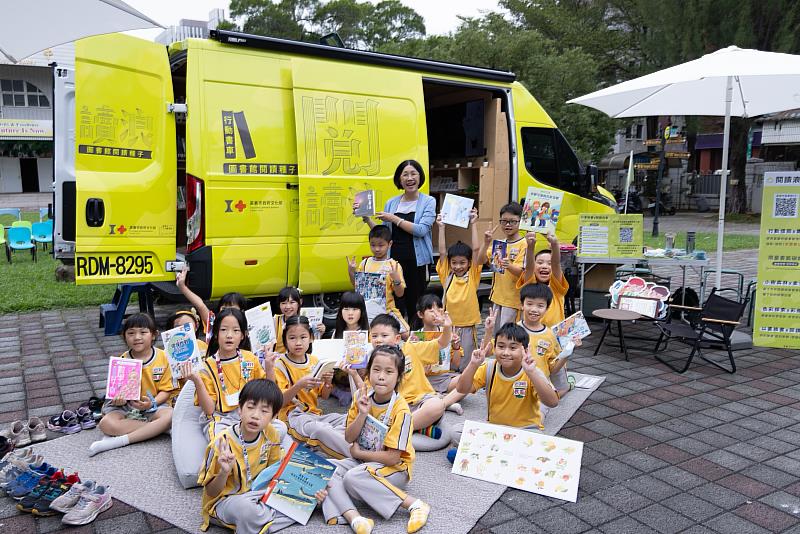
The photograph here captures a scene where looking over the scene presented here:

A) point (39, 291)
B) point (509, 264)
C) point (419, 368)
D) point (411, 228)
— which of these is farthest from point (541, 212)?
point (39, 291)

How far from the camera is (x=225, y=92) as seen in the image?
5477mm

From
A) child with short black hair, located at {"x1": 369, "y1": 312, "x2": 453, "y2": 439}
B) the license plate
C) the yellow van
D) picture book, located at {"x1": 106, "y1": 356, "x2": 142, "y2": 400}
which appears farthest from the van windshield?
picture book, located at {"x1": 106, "y1": 356, "x2": 142, "y2": 400}

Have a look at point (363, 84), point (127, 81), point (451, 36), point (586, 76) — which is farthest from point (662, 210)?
point (127, 81)

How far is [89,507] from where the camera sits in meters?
3.05

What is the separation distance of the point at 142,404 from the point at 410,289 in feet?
8.36

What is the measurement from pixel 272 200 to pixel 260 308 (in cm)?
213

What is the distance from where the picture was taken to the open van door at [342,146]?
19.2ft

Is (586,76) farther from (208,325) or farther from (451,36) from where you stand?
(208,325)

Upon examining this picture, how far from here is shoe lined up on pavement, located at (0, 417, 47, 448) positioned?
3922mm

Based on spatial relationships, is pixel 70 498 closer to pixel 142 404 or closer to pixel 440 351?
pixel 142 404

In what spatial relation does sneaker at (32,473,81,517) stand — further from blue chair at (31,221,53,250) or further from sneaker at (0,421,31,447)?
blue chair at (31,221,53,250)

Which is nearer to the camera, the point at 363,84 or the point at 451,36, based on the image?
the point at 363,84

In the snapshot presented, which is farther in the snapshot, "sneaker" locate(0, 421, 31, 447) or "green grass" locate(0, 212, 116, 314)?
"green grass" locate(0, 212, 116, 314)

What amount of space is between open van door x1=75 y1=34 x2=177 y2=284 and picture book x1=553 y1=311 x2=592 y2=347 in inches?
138
